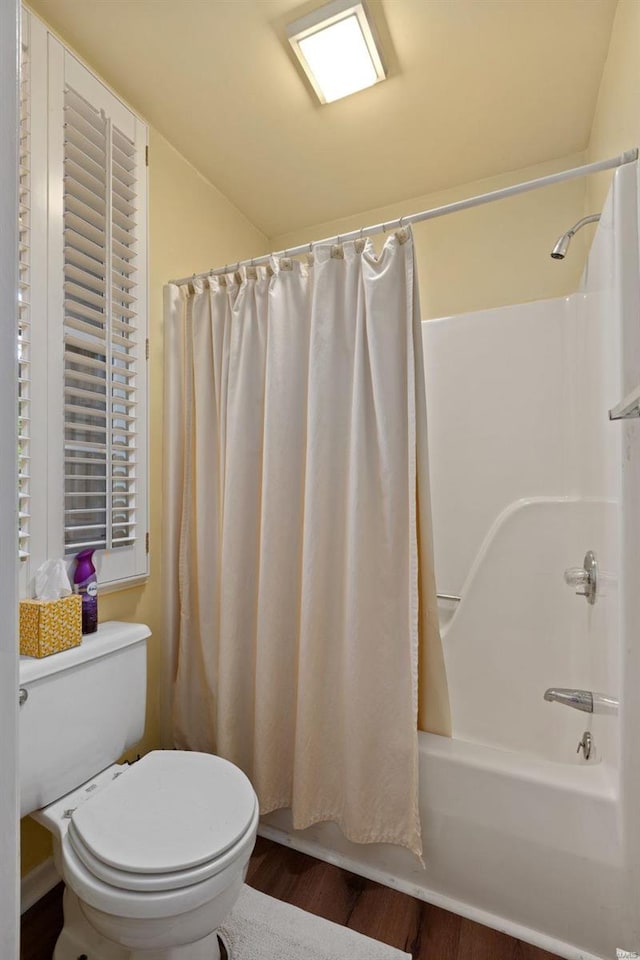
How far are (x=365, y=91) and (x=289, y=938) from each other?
2.57 meters

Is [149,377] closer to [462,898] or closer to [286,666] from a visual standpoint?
[286,666]

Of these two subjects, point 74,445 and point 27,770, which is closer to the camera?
point 27,770

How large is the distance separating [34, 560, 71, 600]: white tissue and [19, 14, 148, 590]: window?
3cm

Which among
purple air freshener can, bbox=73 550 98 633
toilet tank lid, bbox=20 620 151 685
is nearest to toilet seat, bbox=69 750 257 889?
toilet tank lid, bbox=20 620 151 685

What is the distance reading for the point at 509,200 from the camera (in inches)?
80.4

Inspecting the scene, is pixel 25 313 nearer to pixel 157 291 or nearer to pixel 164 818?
pixel 157 291

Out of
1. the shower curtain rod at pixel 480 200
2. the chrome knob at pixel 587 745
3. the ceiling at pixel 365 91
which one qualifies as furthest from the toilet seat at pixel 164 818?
→ the ceiling at pixel 365 91

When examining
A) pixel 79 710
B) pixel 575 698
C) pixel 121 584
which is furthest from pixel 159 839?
pixel 575 698

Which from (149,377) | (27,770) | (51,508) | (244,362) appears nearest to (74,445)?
(51,508)

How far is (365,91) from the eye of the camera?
63.1 inches

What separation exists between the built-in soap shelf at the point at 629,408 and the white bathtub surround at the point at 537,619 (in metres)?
0.04

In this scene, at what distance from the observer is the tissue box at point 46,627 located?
1208 mm

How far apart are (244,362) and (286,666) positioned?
107cm

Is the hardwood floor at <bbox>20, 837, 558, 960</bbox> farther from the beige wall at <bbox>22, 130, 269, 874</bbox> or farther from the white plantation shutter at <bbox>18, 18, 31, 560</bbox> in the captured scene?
the white plantation shutter at <bbox>18, 18, 31, 560</bbox>
